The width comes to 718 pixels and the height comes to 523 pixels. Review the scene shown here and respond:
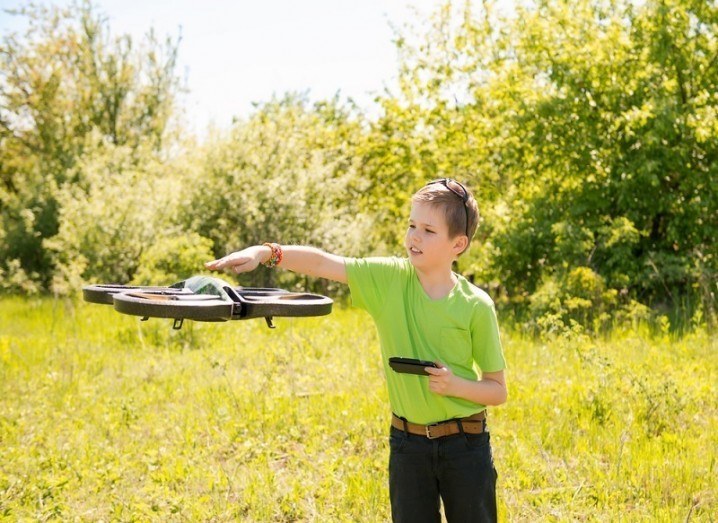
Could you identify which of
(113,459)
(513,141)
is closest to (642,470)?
(113,459)

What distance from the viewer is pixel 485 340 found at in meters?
2.78

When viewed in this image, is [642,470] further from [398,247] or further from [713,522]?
[398,247]

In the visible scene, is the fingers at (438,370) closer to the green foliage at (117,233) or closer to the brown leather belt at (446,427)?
the brown leather belt at (446,427)

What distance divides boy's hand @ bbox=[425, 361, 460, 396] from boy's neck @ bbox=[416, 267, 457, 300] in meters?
0.31

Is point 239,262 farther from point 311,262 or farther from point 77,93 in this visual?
point 77,93

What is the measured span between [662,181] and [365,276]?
803cm

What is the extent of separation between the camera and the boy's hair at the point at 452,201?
2750 millimetres

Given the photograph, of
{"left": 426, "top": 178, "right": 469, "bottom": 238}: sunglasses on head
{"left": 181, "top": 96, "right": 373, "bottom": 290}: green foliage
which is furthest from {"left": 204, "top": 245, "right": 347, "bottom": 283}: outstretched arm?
{"left": 181, "top": 96, "right": 373, "bottom": 290}: green foliage

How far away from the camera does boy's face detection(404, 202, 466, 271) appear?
275 centimetres

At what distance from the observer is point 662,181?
9766mm

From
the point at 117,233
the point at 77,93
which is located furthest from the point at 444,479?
the point at 77,93

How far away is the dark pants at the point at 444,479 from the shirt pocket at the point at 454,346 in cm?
27

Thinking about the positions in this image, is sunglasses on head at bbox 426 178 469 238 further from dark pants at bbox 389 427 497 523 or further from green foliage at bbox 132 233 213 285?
green foliage at bbox 132 233 213 285

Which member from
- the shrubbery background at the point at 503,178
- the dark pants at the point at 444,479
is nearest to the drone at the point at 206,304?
the dark pants at the point at 444,479
